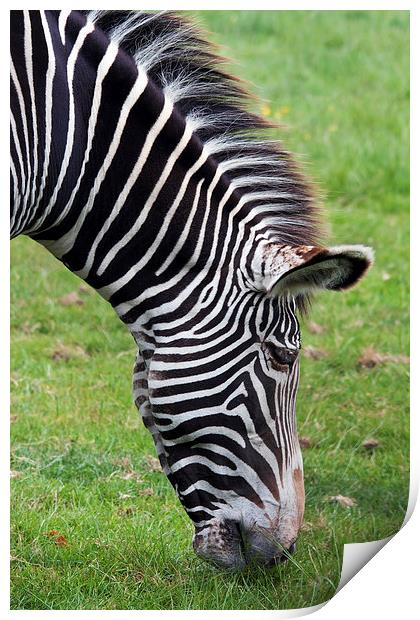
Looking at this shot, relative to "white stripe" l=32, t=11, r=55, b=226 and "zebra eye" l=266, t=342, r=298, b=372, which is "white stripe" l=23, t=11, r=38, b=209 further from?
"zebra eye" l=266, t=342, r=298, b=372

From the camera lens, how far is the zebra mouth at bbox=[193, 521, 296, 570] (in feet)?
11.4

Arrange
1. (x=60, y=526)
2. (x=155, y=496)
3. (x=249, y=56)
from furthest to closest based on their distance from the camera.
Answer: (x=249, y=56) < (x=155, y=496) < (x=60, y=526)

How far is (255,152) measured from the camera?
357 centimetres

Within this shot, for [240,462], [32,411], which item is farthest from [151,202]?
[32,411]

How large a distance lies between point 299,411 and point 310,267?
2929 millimetres

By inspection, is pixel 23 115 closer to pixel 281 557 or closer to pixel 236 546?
pixel 236 546

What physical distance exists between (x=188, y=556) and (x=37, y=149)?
170cm

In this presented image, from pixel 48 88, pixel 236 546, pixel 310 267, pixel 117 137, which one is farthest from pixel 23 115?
pixel 236 546

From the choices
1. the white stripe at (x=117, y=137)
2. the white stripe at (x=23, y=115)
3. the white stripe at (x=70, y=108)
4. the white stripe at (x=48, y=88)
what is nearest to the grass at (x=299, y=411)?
the white stripe at (x=117, y=137)

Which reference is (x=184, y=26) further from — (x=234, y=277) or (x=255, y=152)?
(x=234, y=277)

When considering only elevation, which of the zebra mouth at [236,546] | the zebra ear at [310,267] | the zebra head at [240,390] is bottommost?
the zebra mouth at [236,546]

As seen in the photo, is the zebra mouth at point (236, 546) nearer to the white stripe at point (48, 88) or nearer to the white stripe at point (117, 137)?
the white stripe at point (117, 137)

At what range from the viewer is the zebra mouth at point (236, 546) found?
11.4 ft

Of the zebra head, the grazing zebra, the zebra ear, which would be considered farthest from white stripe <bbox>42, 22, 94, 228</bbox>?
the zebra ear
